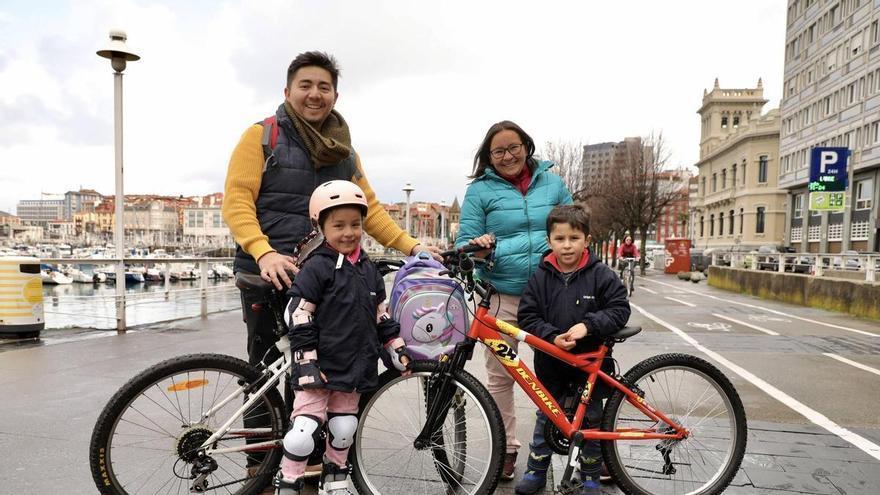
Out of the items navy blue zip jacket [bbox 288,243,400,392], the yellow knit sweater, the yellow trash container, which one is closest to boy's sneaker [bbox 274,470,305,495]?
navy blue zip jacket [bbox 288,243,400,392]

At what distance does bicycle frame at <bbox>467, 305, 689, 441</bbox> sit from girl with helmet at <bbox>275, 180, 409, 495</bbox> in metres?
0.46

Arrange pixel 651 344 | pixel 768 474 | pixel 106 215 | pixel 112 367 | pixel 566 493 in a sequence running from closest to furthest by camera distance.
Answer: pixel 566 493
pixel 768 474
pixel 112 367
pixel 651 344
pixel 106 215

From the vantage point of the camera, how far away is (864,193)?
36.0m

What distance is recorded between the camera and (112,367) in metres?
5.46

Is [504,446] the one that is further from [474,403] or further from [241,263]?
[241,263]

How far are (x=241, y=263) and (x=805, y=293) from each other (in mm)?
15606

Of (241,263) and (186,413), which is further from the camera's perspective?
(241,263)

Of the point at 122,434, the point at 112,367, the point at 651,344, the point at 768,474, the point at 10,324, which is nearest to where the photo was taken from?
the point at 122,434

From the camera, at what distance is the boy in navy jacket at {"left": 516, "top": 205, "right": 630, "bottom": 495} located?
265cm

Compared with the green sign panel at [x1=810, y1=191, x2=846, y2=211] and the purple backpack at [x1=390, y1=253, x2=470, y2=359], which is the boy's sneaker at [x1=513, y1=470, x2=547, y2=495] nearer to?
the purple backpack at [x1=390, y1=253, x2=470, y2=359]

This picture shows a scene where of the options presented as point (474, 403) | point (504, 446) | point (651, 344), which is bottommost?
point (651, 344)

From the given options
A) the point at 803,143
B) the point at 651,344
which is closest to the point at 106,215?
the point at 803,143

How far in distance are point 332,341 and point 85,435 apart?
2.40 m

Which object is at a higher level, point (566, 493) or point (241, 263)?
point (241, 263)
